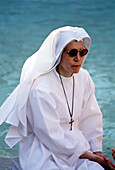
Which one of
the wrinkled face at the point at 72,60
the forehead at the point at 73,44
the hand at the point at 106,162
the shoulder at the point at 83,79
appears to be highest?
the forehead at the point at 73,44

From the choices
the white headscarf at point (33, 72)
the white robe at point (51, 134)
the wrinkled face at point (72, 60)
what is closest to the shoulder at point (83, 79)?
the white robe at point (51, 134)

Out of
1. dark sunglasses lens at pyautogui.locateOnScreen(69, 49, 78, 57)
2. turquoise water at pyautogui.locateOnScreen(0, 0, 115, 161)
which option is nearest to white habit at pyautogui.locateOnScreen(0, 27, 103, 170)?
dark sunglasses lens at pyautogui.locateOnScreen(69, 49, 78, 57)

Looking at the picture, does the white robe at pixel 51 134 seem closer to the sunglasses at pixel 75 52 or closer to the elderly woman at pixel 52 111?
the elderly woman at pixel 52 111

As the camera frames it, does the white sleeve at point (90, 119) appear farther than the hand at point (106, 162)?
Yes

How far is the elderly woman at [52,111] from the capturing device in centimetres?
359

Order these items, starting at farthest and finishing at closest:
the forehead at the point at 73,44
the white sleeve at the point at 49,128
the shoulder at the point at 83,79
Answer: the shoulder at the point at 83,79 → the forehead at the point at 73,44 → the white sleeve at the point at 49,128

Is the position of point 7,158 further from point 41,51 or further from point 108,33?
point 108,33

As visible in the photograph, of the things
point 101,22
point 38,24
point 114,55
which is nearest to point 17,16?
point 38,24

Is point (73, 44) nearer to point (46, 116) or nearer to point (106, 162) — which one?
point (46, 116)

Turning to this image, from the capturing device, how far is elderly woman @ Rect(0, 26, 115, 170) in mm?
3590

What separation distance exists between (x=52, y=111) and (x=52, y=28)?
9.40 metres

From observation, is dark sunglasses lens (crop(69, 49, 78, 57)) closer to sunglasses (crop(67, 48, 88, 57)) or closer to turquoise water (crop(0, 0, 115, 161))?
sunglasses (crop(67, 48, 88, 57))

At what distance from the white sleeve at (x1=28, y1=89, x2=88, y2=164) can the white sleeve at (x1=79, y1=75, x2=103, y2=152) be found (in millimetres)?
378

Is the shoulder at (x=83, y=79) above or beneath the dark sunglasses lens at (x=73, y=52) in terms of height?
beneath
